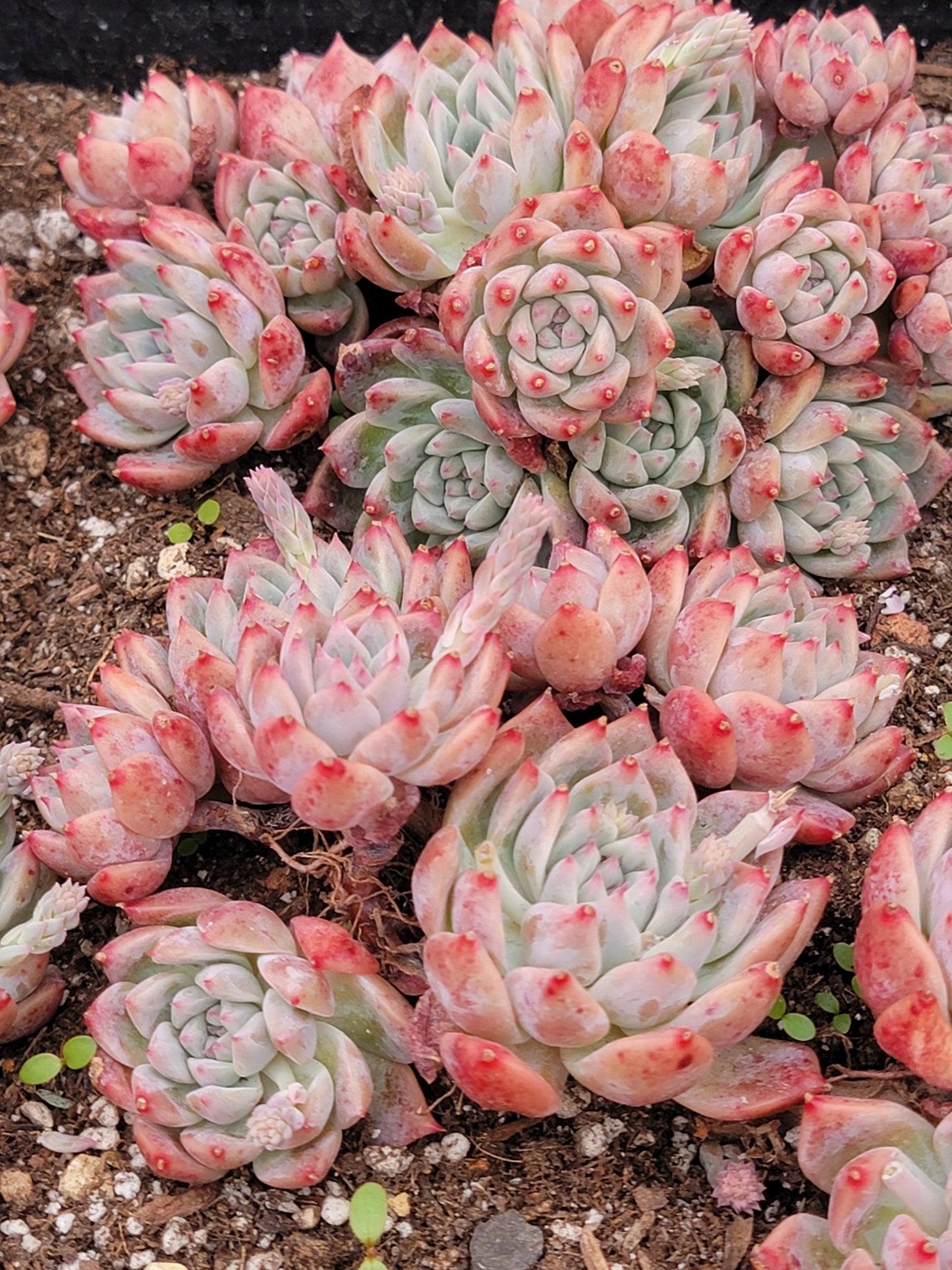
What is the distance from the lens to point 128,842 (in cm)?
141

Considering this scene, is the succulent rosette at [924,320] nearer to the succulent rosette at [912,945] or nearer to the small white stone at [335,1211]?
the succulent rosette at [912,945]

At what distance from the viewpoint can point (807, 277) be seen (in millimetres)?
1674

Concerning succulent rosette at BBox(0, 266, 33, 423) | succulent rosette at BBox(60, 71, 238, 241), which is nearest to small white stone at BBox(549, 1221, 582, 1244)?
succulent rosette at BBox(0, 266, 33, 423)

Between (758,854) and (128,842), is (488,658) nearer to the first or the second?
(758,854)

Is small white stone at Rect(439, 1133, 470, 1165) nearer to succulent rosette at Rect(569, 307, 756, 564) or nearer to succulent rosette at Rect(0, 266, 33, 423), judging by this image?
succulent rosette at Rect(569, 307, 756, 564)

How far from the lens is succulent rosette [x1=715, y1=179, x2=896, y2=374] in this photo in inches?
65.1

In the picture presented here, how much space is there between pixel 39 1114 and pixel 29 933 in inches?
9.1

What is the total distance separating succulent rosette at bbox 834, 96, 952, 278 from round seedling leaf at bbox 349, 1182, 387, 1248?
142cm

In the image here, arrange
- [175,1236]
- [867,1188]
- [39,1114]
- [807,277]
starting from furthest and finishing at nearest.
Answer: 1. [807,277]
2. [39,1114]
3. [175,1236]
4. [867,1188]

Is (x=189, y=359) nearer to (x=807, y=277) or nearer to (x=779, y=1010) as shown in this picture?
(x=807, y=277)

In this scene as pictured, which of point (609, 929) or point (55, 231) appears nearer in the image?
point (609, 929)

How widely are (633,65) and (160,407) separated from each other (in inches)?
33.0

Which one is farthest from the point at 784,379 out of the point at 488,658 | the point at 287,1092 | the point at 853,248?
the point at 287,1092

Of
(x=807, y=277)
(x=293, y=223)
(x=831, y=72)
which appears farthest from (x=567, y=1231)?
(x=831, y=72)
